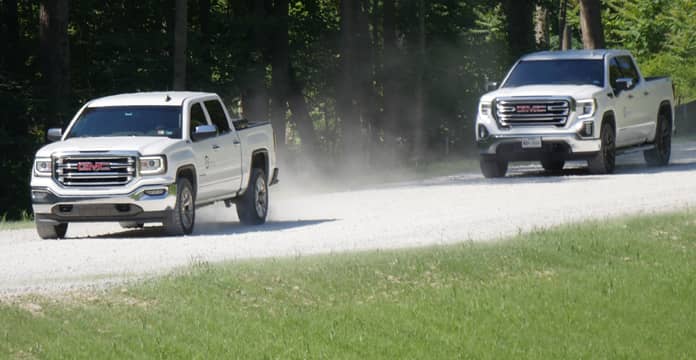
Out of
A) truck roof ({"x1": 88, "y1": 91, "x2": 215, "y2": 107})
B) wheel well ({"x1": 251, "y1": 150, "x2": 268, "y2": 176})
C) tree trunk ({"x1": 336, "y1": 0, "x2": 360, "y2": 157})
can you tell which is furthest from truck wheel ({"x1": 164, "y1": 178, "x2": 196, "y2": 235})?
tree trunk ({"x1": 336, "y1": 0, "x2": 360, "y2": 157})

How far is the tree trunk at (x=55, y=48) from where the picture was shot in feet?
121

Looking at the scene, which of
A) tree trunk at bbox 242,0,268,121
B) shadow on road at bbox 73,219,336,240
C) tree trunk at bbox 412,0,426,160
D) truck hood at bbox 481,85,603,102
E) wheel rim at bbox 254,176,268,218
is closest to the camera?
shadow on road at bbox 73,219,336,240

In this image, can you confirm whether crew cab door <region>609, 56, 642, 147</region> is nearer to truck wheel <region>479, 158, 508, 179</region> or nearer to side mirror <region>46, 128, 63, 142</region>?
truck wheel <region>479, 158, 508, 179</region>

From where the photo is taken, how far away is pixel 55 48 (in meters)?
37.1

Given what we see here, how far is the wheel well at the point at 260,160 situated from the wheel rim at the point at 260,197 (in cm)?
26

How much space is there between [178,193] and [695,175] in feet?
38.6

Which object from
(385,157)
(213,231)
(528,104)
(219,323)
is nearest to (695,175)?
(528,104)

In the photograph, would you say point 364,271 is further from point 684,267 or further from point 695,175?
point 695,175

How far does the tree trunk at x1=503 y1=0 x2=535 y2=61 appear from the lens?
51.2 m

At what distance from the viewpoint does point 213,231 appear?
21.1 metres

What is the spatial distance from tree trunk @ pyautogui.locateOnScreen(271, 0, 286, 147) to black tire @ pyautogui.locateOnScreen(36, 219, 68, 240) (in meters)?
25.7

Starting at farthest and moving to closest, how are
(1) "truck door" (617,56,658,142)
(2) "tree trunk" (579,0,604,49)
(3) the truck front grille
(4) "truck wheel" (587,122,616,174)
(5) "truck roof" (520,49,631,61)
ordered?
1. (2) "tree trunk" (579,0,604,49)
2. (1) "truck door" (617,56,658,142)
3. (5) "truck roof" (520,49,631,61)
4. (4) "truck wheel" (587,122,616,174)
5. (3) the truck front grille

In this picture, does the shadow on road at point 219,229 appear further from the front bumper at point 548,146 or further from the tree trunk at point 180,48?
the tree trunk at point 180,48

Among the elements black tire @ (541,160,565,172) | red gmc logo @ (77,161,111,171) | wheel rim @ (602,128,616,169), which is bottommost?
black tire @ (541,160,565,172)
